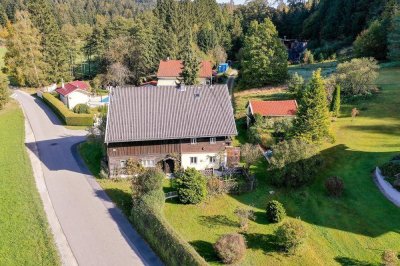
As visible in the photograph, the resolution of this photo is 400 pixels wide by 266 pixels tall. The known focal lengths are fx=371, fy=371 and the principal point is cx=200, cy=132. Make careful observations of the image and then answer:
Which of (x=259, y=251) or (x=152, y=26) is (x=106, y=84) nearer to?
(x=152, y=26)

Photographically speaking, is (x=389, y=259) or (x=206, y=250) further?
(x=206, y=250)

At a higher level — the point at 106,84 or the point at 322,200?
the point at 106,84

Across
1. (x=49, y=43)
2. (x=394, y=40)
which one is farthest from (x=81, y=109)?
(x=394, y=40)

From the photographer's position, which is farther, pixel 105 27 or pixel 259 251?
pixel 105 27

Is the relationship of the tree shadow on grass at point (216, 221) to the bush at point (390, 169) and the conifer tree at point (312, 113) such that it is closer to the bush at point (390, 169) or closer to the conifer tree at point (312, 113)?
the conifer tree at point (312, 113)

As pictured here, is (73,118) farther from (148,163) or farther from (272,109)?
(272,109)

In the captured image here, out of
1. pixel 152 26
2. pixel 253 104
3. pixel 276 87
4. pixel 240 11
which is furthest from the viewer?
pixel 240 11

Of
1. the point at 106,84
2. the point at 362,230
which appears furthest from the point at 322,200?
the point at 106,84
